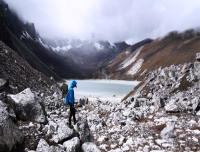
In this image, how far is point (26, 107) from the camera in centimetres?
828

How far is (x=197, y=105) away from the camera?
11305mm

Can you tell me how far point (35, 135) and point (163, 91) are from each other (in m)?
19.2

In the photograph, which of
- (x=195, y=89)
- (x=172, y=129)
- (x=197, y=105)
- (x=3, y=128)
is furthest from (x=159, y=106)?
(x=3, y=128)

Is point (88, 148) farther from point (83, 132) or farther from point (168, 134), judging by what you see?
point (168, 134)

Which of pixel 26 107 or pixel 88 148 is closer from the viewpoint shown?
pixel 88 148

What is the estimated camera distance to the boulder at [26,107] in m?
8.03

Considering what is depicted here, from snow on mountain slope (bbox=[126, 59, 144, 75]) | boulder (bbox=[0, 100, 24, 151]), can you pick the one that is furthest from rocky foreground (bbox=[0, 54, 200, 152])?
snow on mountain slope (bbox=[126, 59, 144, 75])

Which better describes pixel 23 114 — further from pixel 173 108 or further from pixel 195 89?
pixel 195 89

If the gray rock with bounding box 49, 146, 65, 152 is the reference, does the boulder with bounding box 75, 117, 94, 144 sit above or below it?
above

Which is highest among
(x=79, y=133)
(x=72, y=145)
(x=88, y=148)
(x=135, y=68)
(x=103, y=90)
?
(x=135, y=68)

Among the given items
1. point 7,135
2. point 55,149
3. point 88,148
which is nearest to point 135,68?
point 88,148

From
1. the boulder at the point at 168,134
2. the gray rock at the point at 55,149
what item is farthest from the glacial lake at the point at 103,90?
the gray rock at the point at 55,149

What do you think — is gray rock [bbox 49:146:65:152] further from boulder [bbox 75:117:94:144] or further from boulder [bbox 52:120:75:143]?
boulder [bbox 75:117:94:144]

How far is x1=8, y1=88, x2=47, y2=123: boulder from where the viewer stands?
8031 mm
